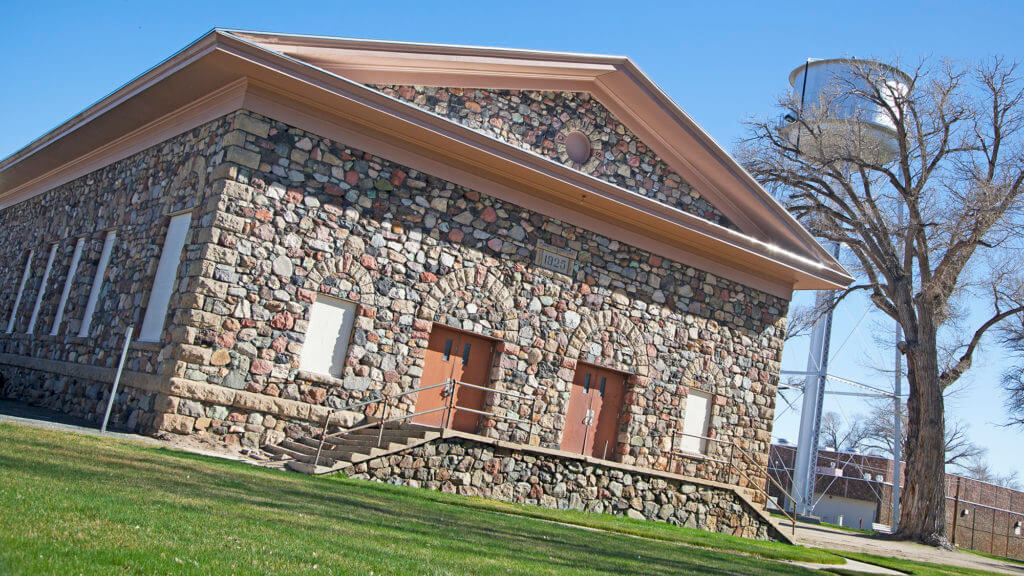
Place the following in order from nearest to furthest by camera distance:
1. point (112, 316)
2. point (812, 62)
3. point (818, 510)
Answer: point (112, 316) < point (812, 62) < point (818, 510)

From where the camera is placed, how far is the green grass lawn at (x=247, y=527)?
4031 mm

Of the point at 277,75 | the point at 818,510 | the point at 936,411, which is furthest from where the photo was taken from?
the point at 818,510

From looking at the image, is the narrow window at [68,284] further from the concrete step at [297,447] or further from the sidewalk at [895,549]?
the sidewalk at [895,549]

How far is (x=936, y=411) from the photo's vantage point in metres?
20.9

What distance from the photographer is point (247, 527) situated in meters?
5.25

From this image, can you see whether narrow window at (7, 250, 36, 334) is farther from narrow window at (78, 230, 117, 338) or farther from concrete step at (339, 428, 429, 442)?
concrete step at (339, 428, 429, 442)

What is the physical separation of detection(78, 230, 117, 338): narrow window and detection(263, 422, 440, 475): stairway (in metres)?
5.14

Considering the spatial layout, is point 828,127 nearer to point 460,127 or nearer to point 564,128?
point 564,128

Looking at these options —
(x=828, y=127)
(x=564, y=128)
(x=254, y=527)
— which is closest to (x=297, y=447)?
(x=254, y=527)

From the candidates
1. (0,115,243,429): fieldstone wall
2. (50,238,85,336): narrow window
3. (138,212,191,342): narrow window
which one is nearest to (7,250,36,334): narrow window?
(0,115,243,429): fieldstone wall

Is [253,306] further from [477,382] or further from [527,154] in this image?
[527,154]

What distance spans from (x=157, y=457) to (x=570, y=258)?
7.96 m

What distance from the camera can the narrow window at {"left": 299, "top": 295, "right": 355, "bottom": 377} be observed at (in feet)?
40.1

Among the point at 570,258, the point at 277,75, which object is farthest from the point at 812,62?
the point at 277,75
